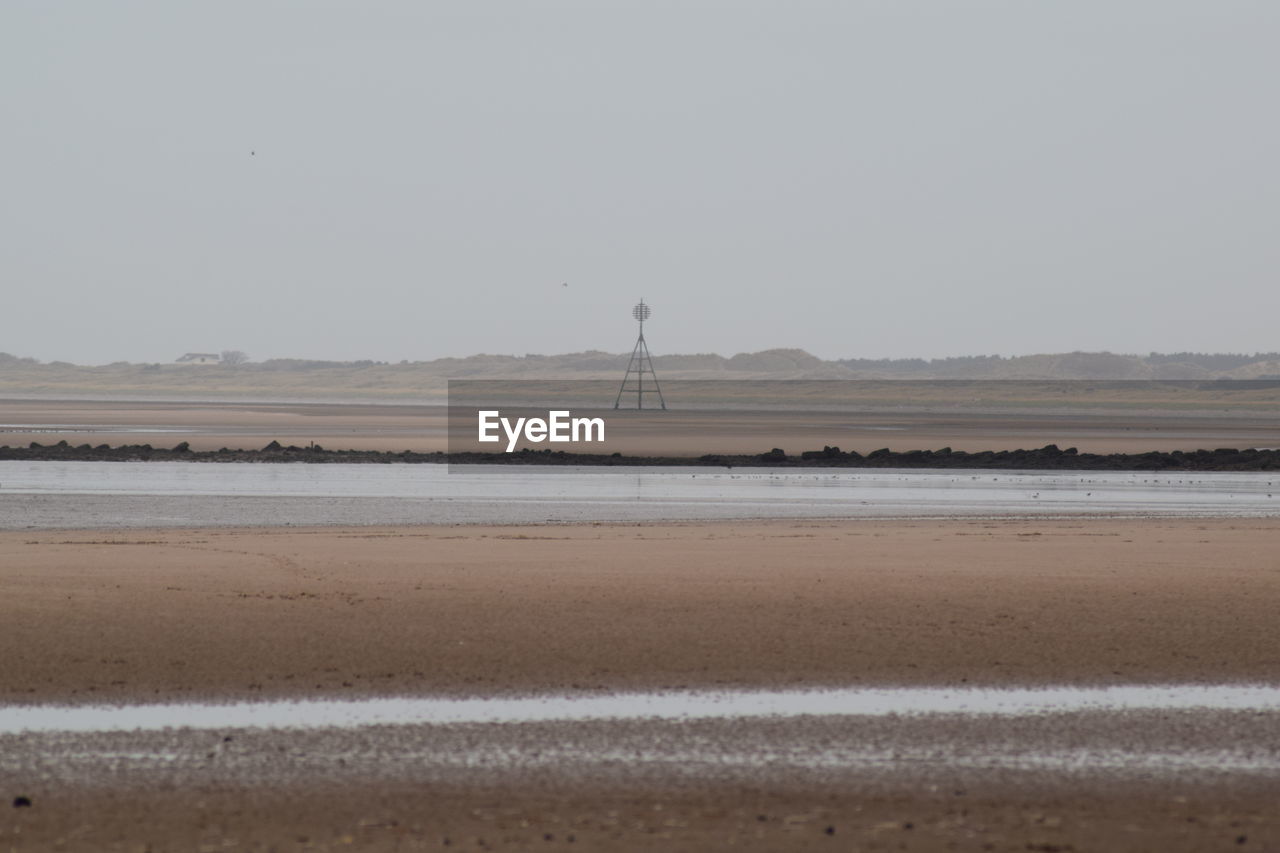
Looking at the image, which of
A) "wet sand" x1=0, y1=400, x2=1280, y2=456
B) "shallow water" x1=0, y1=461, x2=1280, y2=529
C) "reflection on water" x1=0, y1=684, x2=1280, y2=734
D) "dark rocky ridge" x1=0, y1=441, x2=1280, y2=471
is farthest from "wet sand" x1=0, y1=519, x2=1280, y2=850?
"wet sand" x1=0, y1=400, x2=1280, y2=456

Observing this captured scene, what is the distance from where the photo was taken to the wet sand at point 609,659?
5805 millimetres

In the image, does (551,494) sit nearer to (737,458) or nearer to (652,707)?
(737,458)

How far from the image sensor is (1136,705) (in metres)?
8.06

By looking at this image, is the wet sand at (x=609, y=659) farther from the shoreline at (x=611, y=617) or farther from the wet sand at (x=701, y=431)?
the wet sand at (x=701, y=431)

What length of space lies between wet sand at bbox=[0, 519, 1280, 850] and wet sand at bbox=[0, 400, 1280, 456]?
80.3 feet

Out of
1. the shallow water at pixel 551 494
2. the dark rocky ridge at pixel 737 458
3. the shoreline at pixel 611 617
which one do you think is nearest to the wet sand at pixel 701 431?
the dark rocky ridge at pixel 737 458

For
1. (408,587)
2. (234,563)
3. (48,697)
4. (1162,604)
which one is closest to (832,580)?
(1162,604)

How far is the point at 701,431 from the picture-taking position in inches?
2128

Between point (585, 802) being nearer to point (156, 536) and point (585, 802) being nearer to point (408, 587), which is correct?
point (408, 587)

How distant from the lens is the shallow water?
67.8 feet

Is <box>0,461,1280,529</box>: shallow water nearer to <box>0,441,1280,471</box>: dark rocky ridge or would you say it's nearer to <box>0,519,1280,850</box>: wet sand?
<box>0,441,1280,471</box>: dark rocky ridge

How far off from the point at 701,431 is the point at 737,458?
17419 millimetres

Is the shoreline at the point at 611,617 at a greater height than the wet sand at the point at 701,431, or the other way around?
the wet sand at the point at 701,431

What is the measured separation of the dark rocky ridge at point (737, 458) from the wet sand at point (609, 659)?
58.9ft
